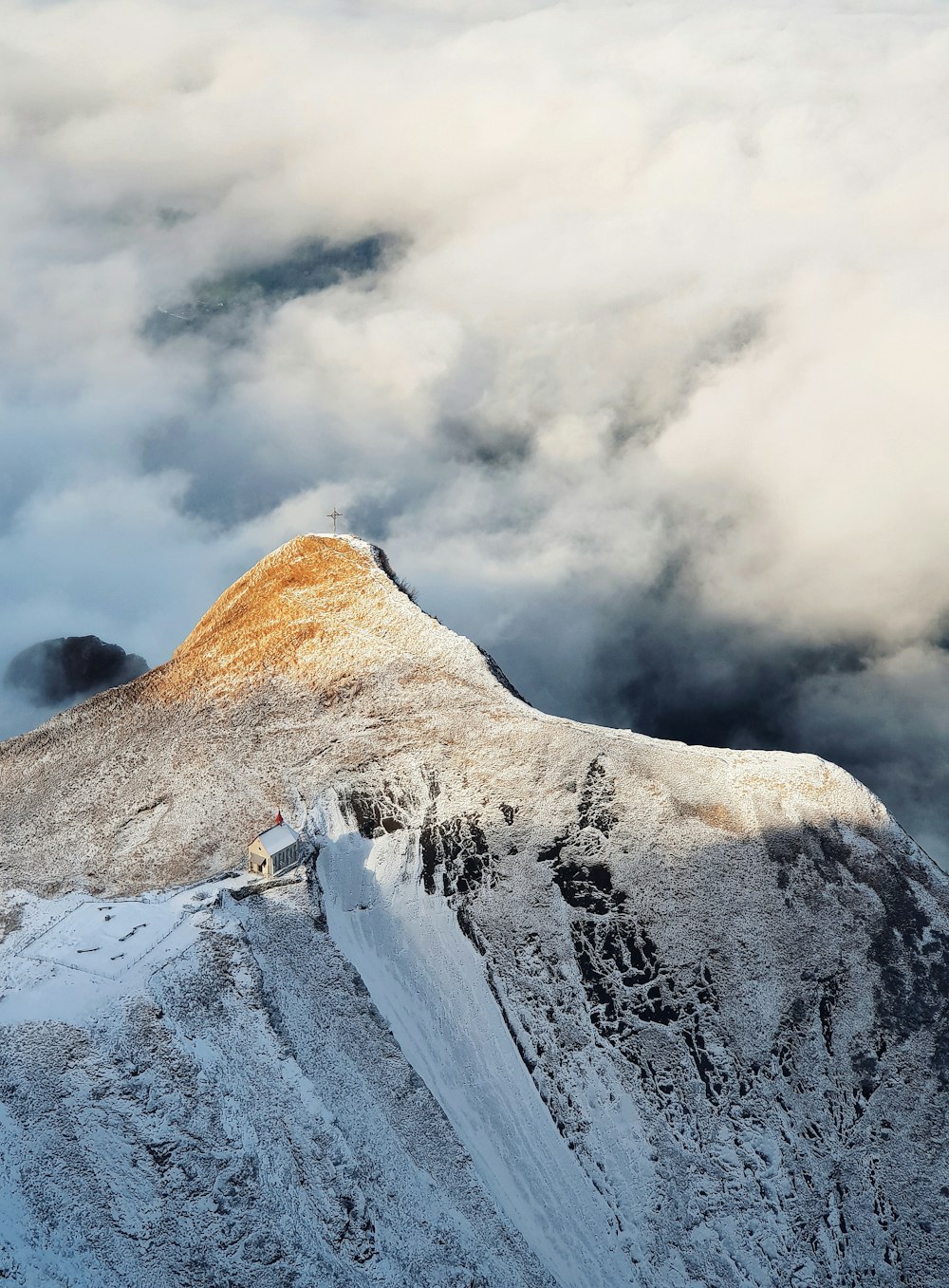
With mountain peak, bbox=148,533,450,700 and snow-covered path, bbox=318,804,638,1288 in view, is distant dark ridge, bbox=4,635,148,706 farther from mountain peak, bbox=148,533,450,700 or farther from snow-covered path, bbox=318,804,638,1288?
snow-covered path, bbox=318,804,638,1288

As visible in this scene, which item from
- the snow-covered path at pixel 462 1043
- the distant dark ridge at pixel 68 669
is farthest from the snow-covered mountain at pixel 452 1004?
the distant dark ridge at pixel 68 669

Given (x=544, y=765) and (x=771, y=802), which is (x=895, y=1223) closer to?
(x=771, y=802)

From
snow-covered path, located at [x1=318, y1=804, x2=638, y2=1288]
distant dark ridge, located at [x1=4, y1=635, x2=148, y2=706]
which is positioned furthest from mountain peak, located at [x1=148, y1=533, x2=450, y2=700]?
distant dark ridge, located at [x1=4, y1=635, x2=148, y2=706]

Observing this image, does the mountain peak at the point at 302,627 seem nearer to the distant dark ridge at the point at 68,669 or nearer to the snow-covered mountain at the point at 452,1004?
the snow-covered mountain at the point at 452,1004

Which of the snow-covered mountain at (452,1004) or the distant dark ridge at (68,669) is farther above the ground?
the distant dark ridge at (68,669)

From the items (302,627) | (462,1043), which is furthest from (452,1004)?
(302,627)

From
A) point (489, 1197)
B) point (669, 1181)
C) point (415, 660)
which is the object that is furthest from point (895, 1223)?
point (415, 660)

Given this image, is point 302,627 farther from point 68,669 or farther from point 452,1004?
point 68,669
